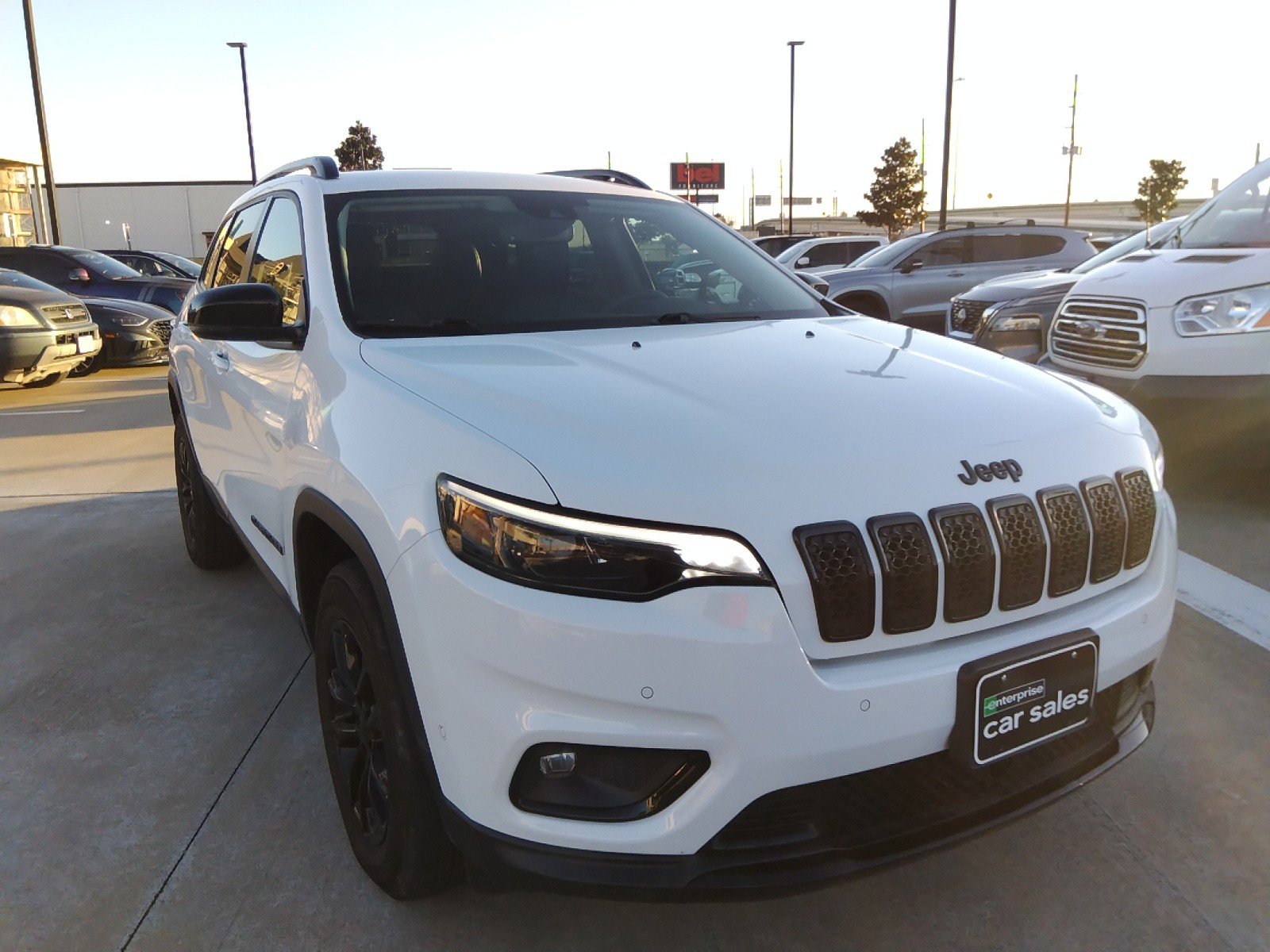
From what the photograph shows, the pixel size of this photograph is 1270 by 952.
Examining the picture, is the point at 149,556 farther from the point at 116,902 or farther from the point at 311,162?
the point at 116,902

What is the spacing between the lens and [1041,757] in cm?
202

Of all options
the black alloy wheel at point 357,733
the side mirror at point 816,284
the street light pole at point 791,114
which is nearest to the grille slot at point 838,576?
the black alloy wheel at point 357,733

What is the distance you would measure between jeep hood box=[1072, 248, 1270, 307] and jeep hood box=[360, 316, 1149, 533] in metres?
3.09

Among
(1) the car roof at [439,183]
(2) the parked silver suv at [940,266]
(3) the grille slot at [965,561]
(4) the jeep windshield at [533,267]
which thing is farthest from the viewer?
(2) the parked silver suv at [940,266]

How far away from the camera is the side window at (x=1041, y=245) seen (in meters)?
12.7

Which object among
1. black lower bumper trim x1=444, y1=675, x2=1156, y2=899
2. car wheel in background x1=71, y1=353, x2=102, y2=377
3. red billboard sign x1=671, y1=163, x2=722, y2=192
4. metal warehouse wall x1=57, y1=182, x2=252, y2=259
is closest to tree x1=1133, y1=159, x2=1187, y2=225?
red billboard sign x1=671, y1=163, x2=722, y2=192

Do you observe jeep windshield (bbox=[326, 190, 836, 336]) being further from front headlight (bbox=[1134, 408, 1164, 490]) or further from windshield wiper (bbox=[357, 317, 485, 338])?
front headlight (bbox=[1134, 408, 1164, 490])

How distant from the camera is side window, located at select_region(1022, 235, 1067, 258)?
41.5 ft

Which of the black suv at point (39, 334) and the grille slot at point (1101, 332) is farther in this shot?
the black suv at point (39, 334)

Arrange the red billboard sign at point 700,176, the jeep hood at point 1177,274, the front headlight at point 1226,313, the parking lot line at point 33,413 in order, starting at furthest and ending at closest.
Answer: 1. the red billboard sign at point 700,176
2. the parking lot line at point 33,413
3. the jeep hood at point 1177,274
4. the front headlight at point 1226,313

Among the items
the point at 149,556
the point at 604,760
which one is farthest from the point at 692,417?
the point at 149,556

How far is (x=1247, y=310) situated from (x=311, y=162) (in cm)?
434

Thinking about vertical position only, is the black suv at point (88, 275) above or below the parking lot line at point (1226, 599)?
above

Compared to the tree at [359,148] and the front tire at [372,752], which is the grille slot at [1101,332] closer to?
the front tire at [372,752]
